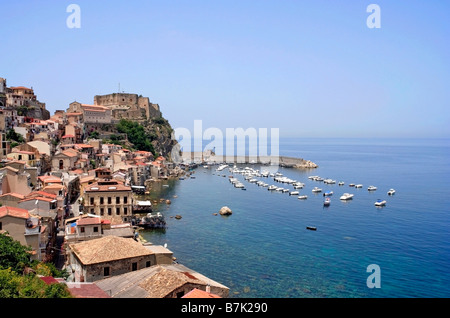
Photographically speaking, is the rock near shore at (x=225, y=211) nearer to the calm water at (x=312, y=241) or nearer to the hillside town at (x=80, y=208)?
the calm water at (x=312, y=241)

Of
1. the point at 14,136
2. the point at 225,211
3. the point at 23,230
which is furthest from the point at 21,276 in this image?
the point at 14,136

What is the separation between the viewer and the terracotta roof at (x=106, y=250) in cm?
2028

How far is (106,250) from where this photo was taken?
20906mm

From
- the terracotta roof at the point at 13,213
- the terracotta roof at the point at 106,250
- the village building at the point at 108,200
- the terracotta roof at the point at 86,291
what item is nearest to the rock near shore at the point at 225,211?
the village building at the point at 108,200

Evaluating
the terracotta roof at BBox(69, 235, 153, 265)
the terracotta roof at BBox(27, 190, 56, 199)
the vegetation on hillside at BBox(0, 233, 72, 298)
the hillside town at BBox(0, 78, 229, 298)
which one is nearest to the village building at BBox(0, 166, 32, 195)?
the hillside town at BBox(0, 78, 229, 298)

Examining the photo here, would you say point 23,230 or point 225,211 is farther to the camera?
point 225,211

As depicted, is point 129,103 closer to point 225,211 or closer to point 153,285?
point 225,211

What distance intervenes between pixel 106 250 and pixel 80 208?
633 inches

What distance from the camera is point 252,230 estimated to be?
3947 centimetres

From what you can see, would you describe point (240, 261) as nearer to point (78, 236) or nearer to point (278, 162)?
point (78, 236)

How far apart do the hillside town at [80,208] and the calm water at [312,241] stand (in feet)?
14.0
